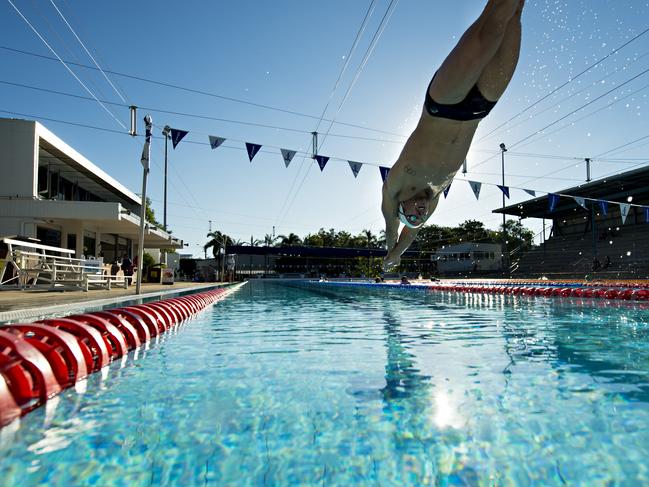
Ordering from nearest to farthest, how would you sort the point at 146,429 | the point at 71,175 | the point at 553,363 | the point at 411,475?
1. the point at 411,475
2. the point at 146,429
3. the point at 553,363
4. the point at 71,175

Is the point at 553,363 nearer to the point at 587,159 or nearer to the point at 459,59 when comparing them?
the point at 459,59

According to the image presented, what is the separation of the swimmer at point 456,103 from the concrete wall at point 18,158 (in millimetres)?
18619

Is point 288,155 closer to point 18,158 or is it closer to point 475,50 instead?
point 475,50

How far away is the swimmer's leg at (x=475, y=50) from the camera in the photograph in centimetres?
258

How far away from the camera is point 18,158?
18.3 metres

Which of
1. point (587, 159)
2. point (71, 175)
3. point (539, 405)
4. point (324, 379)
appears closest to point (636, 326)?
point (539, 405)

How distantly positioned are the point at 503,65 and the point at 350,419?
2.47 meters

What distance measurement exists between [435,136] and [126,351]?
3.70 m

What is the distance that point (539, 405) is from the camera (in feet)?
9.71

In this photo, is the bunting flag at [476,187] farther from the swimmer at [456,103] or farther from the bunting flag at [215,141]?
the swimmer at [456,103]

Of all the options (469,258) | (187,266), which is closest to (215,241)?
(187,266)

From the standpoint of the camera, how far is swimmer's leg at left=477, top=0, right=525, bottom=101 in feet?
9.33

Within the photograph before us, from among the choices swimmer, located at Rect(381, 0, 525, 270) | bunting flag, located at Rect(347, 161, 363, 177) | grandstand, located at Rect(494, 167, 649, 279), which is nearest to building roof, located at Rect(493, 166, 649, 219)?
grandstand, located at Rect(494, 167, 649, 279)

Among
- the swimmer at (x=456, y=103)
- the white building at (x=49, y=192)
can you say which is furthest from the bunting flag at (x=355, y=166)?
the white building at (x=49, y=192)
